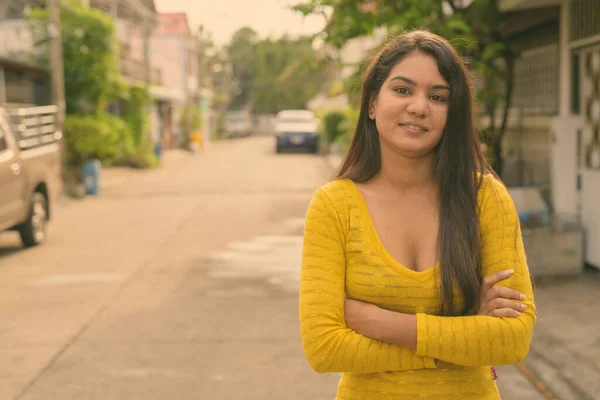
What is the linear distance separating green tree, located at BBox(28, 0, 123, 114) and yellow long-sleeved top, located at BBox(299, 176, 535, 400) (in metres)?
19.2

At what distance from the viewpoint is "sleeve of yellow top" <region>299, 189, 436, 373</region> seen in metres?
2.05

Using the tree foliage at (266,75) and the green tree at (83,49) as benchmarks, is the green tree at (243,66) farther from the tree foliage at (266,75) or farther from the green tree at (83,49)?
the green tree at (83,49)

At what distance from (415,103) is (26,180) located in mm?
9706

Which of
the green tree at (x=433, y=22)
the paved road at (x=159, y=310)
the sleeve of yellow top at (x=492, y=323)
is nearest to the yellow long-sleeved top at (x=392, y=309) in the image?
the sleeve of yellow top at (x=492, y=323)

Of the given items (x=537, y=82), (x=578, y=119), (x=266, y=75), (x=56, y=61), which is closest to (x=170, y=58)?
(x=266, y=75)

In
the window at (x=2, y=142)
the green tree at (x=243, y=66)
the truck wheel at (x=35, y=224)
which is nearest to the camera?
the window at (x=2, y=142)

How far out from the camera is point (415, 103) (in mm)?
2076

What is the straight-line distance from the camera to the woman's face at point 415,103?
2094mm

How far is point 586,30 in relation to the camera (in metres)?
8.69

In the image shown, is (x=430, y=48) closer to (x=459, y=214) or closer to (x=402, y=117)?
(x=402, y=117)

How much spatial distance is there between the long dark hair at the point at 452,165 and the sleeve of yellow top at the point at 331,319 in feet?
0.57

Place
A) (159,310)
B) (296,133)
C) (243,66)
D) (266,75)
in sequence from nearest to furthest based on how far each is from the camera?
(159,310)
(296,133)
(266,75)
(243,66)

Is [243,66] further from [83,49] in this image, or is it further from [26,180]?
[26,180]

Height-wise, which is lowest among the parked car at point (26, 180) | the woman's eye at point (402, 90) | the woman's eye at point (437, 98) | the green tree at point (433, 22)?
the parked car at point (26, 180)
